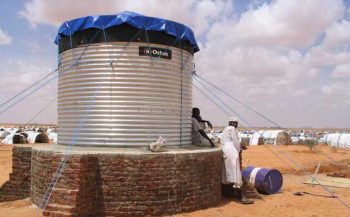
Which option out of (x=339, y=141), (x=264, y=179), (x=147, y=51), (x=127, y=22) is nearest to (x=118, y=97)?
(x=147, y=51)

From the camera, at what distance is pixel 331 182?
45.5 feet

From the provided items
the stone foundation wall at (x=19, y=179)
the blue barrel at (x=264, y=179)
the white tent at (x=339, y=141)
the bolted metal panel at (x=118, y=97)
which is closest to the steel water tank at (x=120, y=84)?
the bolted metal panel at (x=118, y=97)

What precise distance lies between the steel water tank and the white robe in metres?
1.27

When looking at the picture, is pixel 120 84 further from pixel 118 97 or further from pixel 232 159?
pixel 232 159

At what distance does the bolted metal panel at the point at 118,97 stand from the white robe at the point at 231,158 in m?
1.28

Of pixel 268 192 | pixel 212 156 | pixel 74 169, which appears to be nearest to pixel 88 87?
pixel 74 169

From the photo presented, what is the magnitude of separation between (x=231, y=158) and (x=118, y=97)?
3026 millimetres

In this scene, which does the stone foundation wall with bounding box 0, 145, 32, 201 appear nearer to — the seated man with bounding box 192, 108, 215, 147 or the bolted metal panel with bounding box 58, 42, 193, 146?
the bolted metal panel with bounding box 58, 42, 193, 146

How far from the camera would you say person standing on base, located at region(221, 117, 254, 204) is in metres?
9.67

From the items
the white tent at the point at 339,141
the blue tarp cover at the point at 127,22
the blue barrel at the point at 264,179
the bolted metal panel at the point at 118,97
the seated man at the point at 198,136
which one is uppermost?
the blue tarp cover at the point at 127,22

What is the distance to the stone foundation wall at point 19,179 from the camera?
1007cm

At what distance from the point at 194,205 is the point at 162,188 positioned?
37.1 inches

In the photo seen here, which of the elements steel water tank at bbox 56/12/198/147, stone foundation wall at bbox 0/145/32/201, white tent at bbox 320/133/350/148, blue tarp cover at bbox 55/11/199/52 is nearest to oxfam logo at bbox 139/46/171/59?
steel water tank at bbox 56/12/198/147

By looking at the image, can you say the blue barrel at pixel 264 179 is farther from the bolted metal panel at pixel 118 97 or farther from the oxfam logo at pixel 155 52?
the oxfam logo at pixel 155 52
